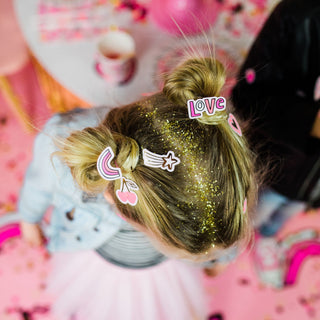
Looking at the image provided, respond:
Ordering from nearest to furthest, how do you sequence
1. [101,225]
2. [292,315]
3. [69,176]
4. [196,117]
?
1. [196,117]
2. [69,176]
3. [101,225]
4. [292,315]

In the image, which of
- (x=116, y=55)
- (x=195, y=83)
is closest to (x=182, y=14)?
(x=116, y=55)

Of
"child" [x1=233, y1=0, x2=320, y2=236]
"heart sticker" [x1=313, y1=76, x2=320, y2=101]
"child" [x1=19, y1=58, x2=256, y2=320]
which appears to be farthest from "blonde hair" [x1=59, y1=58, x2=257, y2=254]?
"heart sticker" [x1=313, y1=76, x2=320, y2=101]

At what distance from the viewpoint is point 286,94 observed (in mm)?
930

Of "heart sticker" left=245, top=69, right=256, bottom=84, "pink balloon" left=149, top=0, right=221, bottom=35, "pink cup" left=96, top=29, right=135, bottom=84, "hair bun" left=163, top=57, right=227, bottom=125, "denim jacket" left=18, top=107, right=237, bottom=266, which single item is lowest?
"denim jacket" left=18, top=107, right=237, bottom=266

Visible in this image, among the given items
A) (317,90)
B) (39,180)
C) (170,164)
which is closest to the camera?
(170,164)

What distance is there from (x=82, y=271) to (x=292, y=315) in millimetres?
781

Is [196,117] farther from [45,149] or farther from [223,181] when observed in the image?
[45,149]

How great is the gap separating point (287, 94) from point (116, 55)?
1.55ft

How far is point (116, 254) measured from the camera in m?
0.87

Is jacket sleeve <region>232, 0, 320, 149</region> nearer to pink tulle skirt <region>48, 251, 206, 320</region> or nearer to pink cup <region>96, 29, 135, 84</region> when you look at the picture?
pink cup <region>96, 29, 135, 84</region>

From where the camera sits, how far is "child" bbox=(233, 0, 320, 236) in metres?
0.82

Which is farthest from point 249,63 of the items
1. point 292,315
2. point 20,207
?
point 292,315

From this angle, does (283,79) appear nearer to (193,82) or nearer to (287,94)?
(287,94)

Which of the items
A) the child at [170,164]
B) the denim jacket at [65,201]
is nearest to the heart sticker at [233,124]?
the child at [170,164]
